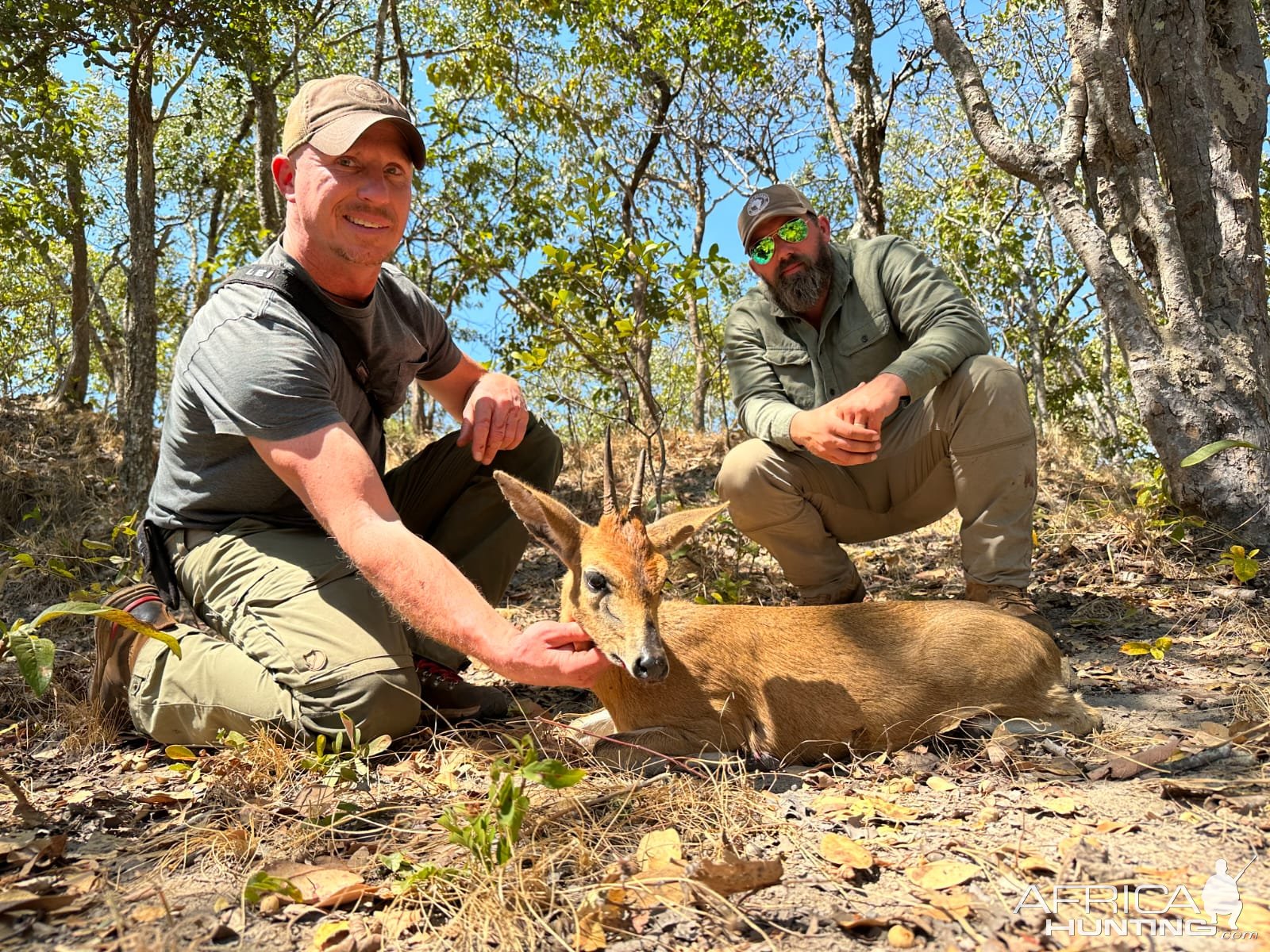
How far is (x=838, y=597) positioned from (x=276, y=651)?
3540 mm

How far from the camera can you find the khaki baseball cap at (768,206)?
5.75 metres

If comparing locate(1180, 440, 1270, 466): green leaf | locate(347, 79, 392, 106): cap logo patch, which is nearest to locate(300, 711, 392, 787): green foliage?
locate(347, 79, 392, 106): cap logo patch

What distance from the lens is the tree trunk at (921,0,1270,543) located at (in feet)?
20.8

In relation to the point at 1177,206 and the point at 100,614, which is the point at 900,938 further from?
the point at 1177,206

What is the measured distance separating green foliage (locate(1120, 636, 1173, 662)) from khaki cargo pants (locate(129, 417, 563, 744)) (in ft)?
12.8

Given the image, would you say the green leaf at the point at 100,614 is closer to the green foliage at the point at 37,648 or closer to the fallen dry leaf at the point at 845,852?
the green foliage at the point at 37,648

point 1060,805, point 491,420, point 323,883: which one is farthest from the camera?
point 491,420

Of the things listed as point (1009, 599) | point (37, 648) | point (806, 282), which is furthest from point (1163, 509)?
point (37, 648)

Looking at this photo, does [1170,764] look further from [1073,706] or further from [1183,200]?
[1183,200]

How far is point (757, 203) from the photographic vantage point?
5.86 m

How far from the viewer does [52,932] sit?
100.0 inches

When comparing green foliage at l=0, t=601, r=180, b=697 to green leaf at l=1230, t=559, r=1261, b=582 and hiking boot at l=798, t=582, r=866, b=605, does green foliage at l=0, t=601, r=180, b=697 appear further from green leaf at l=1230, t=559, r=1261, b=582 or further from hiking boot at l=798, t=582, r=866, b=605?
green leaf at l=1230, t=559, r=1261, b=582

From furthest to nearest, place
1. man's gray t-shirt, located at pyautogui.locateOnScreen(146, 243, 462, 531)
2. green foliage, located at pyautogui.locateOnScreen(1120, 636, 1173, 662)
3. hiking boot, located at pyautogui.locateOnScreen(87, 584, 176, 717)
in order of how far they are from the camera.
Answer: green foliage, located at pyautogui.locateOnScreen(1120, 636, 1173, 662) < hiking boot, located at pyautogui.locateOnScreen(87, 584, 176, 717) < man's gray t-shirt, located at pyautogui.locateOnScreen(146, 243, 462, 531)

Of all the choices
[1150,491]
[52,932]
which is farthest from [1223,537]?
[52,932]
